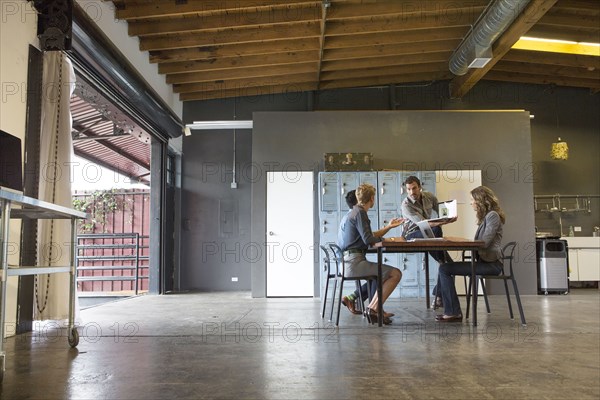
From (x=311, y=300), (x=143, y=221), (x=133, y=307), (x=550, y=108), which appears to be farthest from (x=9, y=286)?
(x=550, y=108)

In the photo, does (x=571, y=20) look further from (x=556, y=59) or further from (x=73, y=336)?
(x=73, y=336)

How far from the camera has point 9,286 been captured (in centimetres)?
357

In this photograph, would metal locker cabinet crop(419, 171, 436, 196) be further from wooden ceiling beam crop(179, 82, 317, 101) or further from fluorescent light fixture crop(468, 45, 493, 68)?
wooden ceiling beam crop(179, 82, 317, 101)

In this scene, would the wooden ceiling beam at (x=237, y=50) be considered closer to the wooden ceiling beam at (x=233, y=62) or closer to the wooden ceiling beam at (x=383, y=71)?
the wooden ceiling beam at (x=233, y=62)

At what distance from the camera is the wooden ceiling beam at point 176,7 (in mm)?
5534

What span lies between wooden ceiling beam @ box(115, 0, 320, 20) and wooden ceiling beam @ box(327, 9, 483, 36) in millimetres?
1168

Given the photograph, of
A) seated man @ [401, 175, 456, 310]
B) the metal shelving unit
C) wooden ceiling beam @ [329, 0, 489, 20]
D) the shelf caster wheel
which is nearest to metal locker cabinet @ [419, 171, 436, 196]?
seated man @ [401, 175, 456, 310]

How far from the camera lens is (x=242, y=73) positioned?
7.86 m

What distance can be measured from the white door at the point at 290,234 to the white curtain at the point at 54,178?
3450mm

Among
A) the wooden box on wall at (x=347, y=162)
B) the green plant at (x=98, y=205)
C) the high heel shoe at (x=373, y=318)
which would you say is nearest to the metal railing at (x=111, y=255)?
the green plant at (x=98, y=205)

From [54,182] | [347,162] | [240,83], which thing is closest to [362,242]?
[54,182]

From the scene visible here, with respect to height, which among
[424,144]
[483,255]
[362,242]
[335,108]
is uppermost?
[335,108]

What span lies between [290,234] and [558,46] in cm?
529

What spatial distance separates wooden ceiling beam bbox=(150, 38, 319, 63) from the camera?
686 centimetres
